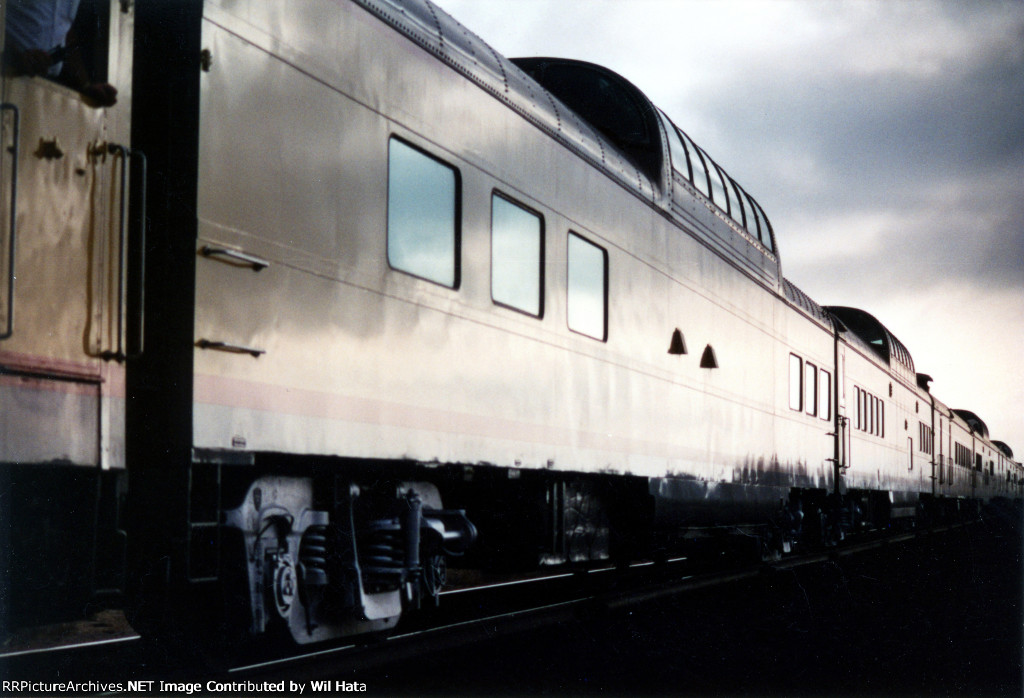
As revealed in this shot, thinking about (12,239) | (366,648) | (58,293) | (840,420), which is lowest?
(366,648)

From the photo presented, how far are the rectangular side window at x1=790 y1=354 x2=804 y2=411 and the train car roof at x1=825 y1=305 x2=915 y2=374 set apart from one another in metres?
10.6

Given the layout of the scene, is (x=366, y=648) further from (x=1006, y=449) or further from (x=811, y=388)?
(x=1006, y=449)

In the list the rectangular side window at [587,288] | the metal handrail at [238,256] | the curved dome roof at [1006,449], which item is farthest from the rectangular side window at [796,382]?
the curved dome roof at [1006,449]

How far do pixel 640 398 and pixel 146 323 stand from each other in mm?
4967

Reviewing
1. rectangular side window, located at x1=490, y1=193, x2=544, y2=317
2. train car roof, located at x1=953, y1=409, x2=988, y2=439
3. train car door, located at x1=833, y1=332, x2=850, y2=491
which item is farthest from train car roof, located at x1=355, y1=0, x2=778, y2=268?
train car roof, located at x1=953, y1=409, x2=988, y2=439

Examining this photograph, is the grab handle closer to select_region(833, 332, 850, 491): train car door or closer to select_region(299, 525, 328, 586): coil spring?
select_region(299, 525, 328, 586): coil spring

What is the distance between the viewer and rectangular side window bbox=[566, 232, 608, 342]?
301 inches

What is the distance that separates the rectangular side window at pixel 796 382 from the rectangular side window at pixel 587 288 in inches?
253

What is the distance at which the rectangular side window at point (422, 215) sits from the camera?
567 centimetres

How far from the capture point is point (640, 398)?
873cm

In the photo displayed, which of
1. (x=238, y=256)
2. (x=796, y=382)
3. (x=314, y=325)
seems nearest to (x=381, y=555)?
(x=314, y=325)

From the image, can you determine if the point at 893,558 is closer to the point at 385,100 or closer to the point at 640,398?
the point at 640,398

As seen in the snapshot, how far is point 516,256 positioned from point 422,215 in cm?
111

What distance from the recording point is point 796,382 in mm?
14312
